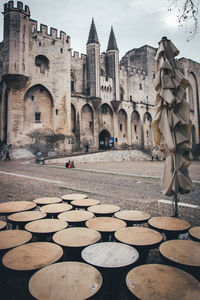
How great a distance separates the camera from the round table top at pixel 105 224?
2.57 metres

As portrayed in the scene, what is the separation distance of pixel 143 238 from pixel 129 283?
0.75 meters

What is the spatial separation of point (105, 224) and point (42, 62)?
84.9 feet

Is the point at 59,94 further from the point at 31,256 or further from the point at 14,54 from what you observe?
the point at 31,256

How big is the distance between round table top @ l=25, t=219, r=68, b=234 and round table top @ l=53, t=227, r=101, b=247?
12 cm

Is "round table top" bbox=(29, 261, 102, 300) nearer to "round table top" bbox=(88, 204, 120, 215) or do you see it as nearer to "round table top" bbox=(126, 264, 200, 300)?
"round table top" bbox=(126, 264, 200, 300)

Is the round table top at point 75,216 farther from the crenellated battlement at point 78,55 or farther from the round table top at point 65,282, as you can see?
the crenellated battlement at point 78,55

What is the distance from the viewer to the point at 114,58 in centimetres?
3170

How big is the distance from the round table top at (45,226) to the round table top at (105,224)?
14.0 inches

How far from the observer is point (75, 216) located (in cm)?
301

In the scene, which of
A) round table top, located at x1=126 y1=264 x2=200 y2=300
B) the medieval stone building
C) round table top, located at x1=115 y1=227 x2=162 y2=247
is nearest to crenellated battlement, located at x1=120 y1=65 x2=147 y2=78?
the medieval stone building

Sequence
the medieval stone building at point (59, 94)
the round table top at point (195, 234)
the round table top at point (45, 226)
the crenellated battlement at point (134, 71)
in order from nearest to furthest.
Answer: the round table top at point (195, 234), the round table top at point (45, 226), the medieval stone building at point (59, 94), the crenellated battlement at point (134, 71)

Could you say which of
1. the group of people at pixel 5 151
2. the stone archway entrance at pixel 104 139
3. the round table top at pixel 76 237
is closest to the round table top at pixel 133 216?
the round table top at pixel 76 237

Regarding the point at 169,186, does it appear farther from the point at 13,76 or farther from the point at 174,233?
the point at 13,76

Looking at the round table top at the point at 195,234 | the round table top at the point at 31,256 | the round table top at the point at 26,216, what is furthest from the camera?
the round table top at the point at 26,216
